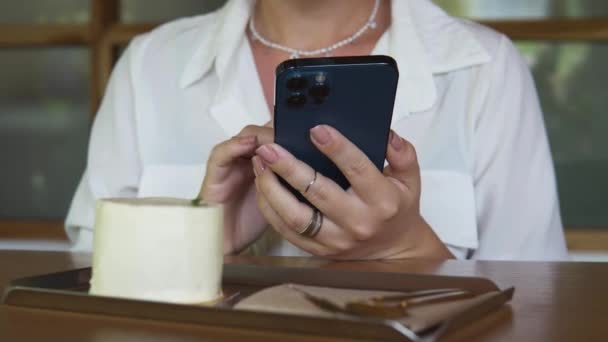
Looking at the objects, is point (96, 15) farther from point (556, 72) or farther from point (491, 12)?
point (556, 72)

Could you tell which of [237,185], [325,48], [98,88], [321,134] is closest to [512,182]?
[325,48]

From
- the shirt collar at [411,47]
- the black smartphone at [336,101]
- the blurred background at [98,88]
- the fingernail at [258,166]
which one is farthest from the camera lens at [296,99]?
the blurred background at [98,88]

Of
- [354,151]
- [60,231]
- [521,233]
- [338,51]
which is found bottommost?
[60,231]

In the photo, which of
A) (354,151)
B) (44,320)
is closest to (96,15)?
(354,151)

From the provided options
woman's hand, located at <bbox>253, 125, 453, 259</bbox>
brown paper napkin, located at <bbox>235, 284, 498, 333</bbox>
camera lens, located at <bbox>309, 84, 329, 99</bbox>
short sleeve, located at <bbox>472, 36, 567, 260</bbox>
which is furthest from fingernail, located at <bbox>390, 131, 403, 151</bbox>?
short sleeve, located at <bbox>472, 36, 567, 260</bbox>

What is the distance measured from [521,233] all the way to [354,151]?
1.76 ft

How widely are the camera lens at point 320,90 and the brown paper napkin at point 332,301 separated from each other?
0.20m

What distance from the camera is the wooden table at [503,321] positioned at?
52cm

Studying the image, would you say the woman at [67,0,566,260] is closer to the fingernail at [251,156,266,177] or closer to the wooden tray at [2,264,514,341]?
the fingernail at [251,156,266,177]

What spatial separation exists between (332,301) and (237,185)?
46cm

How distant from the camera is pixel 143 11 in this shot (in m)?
2.17

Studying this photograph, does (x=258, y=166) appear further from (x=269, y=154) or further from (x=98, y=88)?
(x=98, y=88)

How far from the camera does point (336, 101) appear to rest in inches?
29.8

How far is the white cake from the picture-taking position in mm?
580
